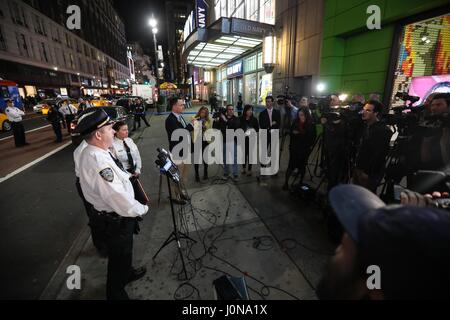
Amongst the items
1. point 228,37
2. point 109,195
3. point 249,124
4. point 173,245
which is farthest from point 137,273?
point 228,37

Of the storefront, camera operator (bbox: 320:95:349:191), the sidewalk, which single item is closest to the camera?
the sidewalk

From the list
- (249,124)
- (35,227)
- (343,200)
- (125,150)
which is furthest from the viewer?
(249,124)

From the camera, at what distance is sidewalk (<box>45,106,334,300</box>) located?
262cm

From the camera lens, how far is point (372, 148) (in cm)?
350

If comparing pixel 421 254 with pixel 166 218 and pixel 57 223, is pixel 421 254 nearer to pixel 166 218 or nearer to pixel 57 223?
pixel 166 218

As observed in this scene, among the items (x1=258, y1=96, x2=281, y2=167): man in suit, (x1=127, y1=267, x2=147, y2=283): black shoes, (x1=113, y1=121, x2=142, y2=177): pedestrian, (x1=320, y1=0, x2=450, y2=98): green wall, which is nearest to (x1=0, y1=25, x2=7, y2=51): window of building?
(x1=113, y1=121, x2=142, y2=177): pedestrian

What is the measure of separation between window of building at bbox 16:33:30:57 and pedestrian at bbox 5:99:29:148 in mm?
26557

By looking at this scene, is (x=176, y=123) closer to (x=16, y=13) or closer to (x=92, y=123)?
(x=92, y=123)

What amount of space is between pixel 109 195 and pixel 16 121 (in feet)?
35.4

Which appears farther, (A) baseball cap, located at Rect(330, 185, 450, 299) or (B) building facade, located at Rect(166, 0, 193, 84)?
(B) building facade, located at Rect(166, 0, 193, 84)

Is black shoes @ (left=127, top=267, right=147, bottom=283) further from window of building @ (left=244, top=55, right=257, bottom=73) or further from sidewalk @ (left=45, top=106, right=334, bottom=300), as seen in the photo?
window of building @ (left=244, top=55, right=257, bottom=73)

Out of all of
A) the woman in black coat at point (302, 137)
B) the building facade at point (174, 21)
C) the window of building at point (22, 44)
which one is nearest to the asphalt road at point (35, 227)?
the woman in black coat at point (302, 137)

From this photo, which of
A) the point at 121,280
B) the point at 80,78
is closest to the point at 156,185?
the point at 121,280

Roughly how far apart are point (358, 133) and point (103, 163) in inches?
176
